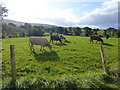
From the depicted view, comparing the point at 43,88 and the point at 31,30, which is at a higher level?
the point at 31,30

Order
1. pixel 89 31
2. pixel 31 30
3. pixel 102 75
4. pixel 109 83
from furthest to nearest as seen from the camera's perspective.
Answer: pixel 89 31 < pixel 31 30 < pixel 102 75 < pixel 109 83

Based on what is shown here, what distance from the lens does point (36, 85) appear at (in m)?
5.25

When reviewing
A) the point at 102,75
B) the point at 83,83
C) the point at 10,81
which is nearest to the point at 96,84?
the point at 83,83

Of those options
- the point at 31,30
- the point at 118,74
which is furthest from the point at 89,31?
the point at 118,74

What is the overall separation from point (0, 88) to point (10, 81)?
50 centimetres

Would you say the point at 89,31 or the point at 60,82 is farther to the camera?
the point at 89,31

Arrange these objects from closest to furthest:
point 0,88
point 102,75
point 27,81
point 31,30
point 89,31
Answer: point 0,88, point 27,81, point 102,75, point 31,30, point 89,31

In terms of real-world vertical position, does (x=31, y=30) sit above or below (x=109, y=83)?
above

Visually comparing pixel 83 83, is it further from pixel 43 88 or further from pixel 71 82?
pixel 43 88

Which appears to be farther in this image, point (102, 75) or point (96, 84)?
point (102, 75)

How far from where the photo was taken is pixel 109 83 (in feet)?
19.7

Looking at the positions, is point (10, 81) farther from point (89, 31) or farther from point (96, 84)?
point (89, 31)

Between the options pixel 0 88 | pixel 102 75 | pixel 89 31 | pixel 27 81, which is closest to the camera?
pixel 0 88

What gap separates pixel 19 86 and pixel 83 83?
291 cm
